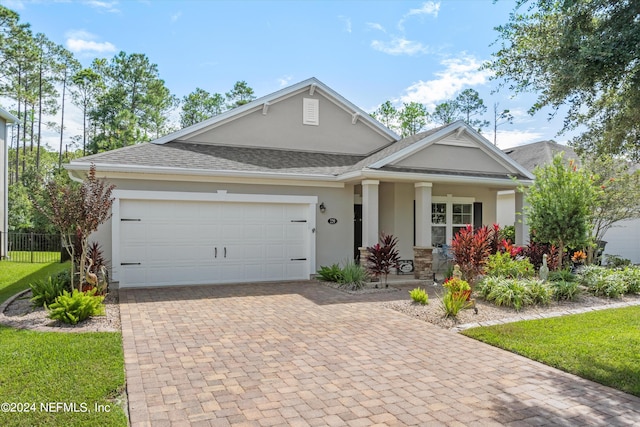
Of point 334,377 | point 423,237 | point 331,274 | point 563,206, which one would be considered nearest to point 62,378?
point 334,377

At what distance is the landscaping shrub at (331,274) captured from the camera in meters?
11.7

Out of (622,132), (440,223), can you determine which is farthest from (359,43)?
(622,132)

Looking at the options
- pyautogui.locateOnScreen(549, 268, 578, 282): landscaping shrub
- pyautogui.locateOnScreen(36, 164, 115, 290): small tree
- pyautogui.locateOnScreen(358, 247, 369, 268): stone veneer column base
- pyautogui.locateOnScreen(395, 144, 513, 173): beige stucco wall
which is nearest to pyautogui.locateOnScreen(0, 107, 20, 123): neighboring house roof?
pyautogui.locateOnScreen(36, 164, 115, 290): small tree

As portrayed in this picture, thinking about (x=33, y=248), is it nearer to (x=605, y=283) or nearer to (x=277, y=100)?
(x=277, y=100)

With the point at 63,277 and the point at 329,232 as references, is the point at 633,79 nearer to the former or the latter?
the point at 329,232

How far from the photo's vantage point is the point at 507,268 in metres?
10.6

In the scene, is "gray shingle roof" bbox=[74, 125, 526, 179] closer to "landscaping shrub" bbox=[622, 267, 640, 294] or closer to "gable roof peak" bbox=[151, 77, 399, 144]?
"gable roof peak" bbox=[151, 77, 399, 144]

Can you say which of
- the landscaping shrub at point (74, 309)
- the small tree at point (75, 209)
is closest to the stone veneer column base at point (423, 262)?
the small tree at point (75, 209)

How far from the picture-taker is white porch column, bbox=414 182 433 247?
12367mm

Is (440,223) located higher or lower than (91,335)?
higher

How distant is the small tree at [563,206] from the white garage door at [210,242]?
613 cm

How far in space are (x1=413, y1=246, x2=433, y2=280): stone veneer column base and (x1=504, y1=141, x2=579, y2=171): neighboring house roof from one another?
10.7 meters

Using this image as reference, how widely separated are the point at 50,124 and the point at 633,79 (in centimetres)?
4107

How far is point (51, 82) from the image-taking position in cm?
3500
